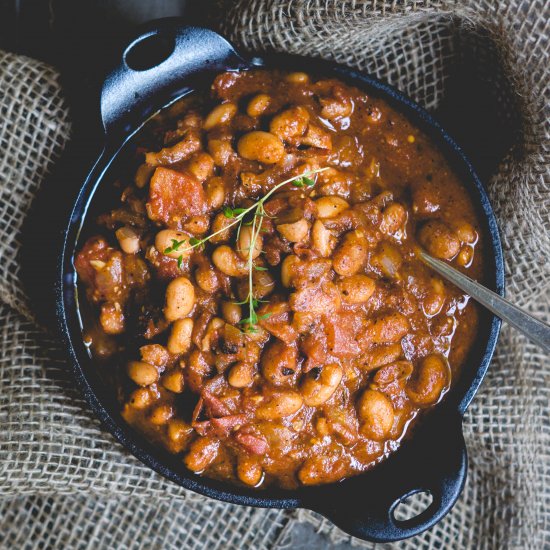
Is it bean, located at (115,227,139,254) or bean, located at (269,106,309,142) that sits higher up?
bean, located at (269,106,309,142)

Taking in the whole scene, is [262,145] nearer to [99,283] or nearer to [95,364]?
[99,283]

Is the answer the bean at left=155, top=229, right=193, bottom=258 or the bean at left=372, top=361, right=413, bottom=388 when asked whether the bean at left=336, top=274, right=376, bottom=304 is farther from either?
the bean at left=155, top=229, right=193, bottom=258

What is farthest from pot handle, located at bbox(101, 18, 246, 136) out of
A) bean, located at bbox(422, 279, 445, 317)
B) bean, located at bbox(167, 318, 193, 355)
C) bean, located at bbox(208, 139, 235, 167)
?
bean, located at bbox(422, 279, 445, 317)

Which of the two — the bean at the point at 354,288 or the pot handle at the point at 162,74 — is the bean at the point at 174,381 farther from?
the pot handle at the point at 162,74

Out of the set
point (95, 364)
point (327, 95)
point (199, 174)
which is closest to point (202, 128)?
point (199, 174)

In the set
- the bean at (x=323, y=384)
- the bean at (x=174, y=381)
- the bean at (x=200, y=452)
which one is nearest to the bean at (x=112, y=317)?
the bean at (x=174, y=381)

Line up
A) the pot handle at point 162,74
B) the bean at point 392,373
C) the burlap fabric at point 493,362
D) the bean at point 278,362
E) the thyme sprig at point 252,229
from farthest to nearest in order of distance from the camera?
the burlap fabric at point 493,362 < the pot handle at point 162,74 < the bean at point 392,373 < the bean at point 278,362 < the thyme sprig at point 252,229
